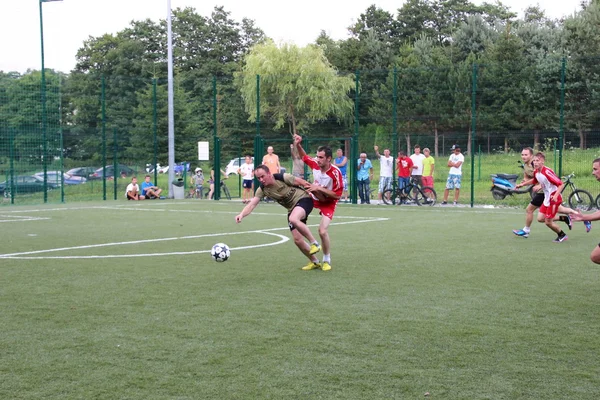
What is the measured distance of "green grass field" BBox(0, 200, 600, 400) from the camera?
5016mm

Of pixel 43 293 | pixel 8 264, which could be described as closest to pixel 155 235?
pixel 8 264

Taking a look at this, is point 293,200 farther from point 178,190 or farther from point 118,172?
point 118,172

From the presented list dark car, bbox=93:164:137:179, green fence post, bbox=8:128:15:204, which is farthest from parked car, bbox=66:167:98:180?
green fence post, bbox=8:128:15:204

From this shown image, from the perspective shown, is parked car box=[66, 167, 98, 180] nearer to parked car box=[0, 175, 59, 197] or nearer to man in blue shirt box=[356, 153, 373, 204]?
parked car box=[0, 175, 59, 197]

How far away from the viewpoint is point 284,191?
34.4ft

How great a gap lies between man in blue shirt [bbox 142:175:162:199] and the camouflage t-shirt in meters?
18.0

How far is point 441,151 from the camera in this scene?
28469mm

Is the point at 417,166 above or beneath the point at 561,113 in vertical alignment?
beneath

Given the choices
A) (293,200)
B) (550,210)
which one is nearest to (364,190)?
(550,210)

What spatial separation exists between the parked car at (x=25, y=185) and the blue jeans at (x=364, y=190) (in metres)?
10.9

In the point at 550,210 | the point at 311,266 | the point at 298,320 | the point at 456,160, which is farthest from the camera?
the point at 456,160

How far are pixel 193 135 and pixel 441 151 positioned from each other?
11.6 m

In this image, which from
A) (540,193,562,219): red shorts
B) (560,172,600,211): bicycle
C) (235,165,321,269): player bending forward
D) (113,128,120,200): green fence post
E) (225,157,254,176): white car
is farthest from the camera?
(225,157,254,176): white car

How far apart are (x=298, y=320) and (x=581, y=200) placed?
52.5ft
